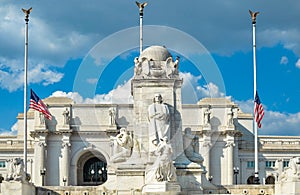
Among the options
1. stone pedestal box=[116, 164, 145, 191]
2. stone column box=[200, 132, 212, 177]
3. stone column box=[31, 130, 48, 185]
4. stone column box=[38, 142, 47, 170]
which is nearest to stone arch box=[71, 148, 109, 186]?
stone column box=[38, 142, 47, 170]

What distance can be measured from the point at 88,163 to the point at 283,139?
108 ft

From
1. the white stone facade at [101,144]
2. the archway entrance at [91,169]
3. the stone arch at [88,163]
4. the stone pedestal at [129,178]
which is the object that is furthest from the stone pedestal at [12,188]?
the stone arch at [88,163]

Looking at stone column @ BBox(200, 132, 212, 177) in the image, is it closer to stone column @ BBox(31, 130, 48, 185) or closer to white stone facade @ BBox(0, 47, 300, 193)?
white stone facade @ BBox(0, 47, 300, 193)

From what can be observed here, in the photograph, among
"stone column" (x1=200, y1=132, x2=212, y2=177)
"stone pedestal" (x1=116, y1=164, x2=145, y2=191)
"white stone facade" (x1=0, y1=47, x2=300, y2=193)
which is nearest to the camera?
"stone pedestal" (x1=116, y1=164, x2=145, y2=191)

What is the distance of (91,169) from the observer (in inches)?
4154

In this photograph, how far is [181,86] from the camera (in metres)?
41.4

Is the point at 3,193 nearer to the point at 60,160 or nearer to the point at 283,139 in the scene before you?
the point at 60,160

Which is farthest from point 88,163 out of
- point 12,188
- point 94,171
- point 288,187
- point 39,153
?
point 288,187

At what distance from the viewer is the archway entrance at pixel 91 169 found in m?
103

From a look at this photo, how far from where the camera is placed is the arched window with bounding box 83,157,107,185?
338 feet

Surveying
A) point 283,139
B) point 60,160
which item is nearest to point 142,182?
point 60,160

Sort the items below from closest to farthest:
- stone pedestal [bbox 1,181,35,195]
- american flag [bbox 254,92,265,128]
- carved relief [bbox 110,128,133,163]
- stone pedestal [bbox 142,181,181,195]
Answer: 1. stone pedestal [bbox 142,181,181,195]
2. stone pedestal [bbox 1,181,35,195]
3. carved relief [bbox 110,128,133,163]
4. american flag [bbox 254,92,265,128]

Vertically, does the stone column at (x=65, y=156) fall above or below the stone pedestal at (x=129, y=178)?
above

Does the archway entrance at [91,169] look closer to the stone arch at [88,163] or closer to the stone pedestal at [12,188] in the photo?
the stone arch at [88,163]
